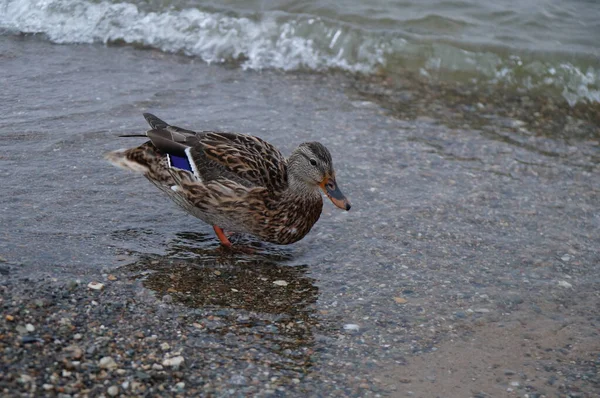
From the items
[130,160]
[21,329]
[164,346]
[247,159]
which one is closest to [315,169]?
[247,159]

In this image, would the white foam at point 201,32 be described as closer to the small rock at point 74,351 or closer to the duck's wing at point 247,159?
the duck's wing at point 247,159

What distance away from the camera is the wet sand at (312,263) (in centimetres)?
448

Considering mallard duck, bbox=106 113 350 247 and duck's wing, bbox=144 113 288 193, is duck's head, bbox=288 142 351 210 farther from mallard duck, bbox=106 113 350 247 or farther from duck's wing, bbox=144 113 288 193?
duck's wing, bbox=144 113 288 193

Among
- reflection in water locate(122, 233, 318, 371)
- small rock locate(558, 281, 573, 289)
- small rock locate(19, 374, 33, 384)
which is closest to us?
small rock locate(19, 374, 33, 384)

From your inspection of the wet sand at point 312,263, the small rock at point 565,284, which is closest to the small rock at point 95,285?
the wet sand at point 312,263

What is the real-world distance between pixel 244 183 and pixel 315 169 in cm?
52

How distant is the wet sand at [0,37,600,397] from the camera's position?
4.48 m

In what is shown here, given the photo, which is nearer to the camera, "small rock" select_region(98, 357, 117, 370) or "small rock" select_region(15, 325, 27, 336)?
"small rock" select_region(98, 357, 117, 370)

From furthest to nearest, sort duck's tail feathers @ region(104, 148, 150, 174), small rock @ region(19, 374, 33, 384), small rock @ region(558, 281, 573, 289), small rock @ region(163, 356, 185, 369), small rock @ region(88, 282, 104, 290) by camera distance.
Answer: duck's tail feathers @ region(104, 148, 150, 174)
small rock @ region(558, 281, 573, 289)
small rock @ region(88, 282, 104, 290)
small rock @ region(163, 356, 185, 369)
small rock @ region(19, 374, 33, 384)

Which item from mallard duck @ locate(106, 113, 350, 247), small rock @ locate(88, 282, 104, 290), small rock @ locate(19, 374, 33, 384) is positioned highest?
mallard duck @ locate(106, 113, 350, 247)

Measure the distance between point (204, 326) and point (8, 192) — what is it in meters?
2.25

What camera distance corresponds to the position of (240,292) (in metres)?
5.37

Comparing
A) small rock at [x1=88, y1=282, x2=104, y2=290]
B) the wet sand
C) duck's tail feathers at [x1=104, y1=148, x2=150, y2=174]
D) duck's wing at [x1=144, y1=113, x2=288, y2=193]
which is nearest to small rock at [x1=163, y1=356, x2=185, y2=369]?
the wet sand

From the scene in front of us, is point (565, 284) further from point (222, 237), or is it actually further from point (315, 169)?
point (222, 237)
